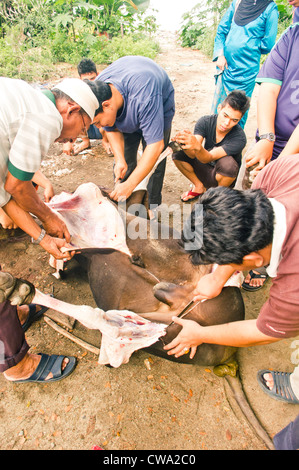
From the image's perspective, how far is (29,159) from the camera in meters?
1.59

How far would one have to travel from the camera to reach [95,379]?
2029 millimetres

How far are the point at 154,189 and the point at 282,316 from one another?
7.94 ft

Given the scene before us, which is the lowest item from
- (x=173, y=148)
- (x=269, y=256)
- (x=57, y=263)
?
(x=57, y=263)

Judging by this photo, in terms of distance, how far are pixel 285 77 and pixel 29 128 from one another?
6.32ft

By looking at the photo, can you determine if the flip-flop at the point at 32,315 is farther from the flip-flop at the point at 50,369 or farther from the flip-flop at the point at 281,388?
the flip-flop at the point at 281,388

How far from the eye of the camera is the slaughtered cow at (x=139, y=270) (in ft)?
6.30

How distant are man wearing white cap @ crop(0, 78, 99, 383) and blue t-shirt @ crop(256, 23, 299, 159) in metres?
1.44

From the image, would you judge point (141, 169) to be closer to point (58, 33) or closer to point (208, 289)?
point (208, 289)

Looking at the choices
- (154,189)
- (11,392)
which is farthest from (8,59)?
(11,392)

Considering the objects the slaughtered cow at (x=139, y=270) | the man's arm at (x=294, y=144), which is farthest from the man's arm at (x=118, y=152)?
the man's arm at (x=294, y=144)

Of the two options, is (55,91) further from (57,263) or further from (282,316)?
(282,316)

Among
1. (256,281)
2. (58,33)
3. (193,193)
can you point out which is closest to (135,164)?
(193,193)

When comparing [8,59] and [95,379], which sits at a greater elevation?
[8,59]

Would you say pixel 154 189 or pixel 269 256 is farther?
pixel 154 189
